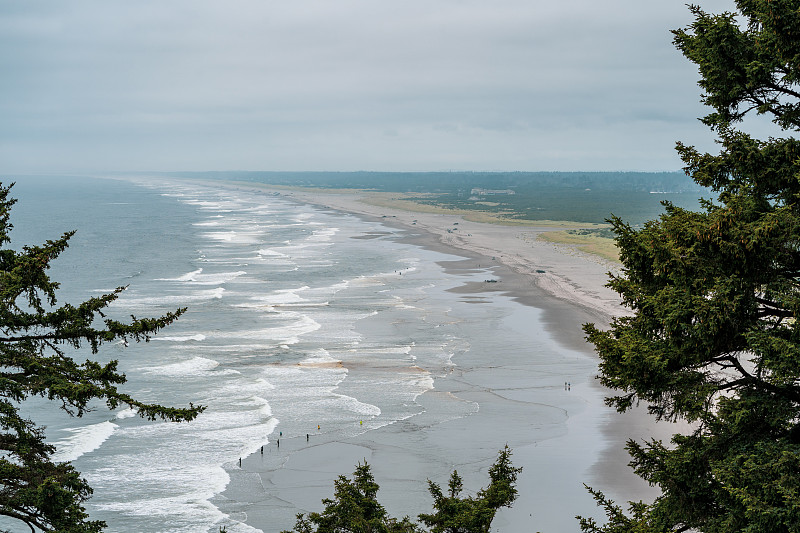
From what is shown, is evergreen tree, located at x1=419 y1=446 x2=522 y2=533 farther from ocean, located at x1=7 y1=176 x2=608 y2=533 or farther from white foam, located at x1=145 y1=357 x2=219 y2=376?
white foam, located at x1=145 y1=357 x2=219 y2=376

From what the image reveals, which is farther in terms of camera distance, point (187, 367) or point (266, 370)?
point (187, 367)

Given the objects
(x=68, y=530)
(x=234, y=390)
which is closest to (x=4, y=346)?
(x=68, y=530)

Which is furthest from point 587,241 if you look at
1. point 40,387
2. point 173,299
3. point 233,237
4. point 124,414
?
point 40,387

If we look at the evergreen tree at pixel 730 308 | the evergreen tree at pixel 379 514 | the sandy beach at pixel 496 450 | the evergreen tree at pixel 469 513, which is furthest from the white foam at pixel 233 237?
the evergreen tree at pixel 730 308

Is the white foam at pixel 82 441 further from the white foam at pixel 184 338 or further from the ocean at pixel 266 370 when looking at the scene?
the white foam at pixel 184 338

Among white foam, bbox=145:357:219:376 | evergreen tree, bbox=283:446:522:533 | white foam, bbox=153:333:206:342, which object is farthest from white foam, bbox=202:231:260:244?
evergreen tree, bbox=283:446:522:533

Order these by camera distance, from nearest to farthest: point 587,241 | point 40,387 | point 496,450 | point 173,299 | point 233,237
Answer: point 40,387 < point 496,450 < point 173,299 < point 587,241 < point 233,237

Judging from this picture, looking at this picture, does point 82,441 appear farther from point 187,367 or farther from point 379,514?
point 379,514
